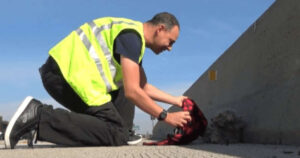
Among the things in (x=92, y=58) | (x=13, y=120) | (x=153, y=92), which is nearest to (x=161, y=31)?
(x=92, y=58)

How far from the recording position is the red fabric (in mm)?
3689

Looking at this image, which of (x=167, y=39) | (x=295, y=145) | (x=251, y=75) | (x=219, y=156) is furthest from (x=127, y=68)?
(x=251, y=75)

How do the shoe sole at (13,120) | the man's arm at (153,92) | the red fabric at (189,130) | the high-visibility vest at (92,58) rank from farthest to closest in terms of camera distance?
the man's arm at (153,92)
the red fabric at (189,130)
the high-visibility vest at (92,58)
the shoe sole at (13,120)

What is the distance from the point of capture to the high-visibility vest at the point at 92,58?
330cm

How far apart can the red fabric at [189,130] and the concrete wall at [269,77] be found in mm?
Result: 474

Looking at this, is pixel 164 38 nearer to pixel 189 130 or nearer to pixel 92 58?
pixel 92 58

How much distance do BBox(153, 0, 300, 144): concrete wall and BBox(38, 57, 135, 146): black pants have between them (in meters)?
1.25

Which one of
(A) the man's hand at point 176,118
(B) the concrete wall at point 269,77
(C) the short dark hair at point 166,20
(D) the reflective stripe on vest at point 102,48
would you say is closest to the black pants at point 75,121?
(D) the reflective stripe on vest at point 102,48

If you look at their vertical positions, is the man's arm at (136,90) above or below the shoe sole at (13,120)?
above

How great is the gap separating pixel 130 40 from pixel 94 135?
820 millimetres

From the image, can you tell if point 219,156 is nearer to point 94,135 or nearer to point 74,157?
point 74,157

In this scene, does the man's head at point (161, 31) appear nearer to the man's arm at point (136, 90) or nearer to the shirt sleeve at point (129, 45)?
the shirt sleeve at point (129, 45)

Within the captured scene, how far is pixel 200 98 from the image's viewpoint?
720cm

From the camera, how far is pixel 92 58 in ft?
11.0
